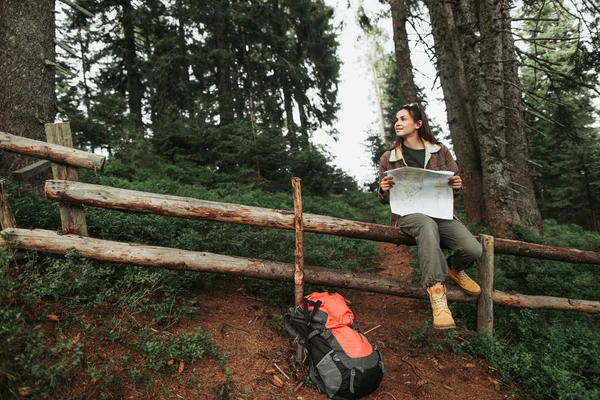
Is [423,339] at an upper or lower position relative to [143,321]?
lower

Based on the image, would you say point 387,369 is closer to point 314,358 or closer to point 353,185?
point 314,358

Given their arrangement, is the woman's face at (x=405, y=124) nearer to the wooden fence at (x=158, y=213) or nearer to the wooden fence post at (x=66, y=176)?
the wooden fence at (x=158, y=213)

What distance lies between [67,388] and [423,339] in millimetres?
3680

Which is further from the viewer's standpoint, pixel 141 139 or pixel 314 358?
pixel 141 139

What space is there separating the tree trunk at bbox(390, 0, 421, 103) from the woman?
588 centimetres

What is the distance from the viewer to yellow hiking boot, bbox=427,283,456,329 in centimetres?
338

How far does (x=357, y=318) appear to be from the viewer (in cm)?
473

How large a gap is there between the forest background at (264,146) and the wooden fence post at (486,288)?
0.28 meters

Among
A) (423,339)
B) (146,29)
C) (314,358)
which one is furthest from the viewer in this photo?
(146,29)

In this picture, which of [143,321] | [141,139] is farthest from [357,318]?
[141,139]

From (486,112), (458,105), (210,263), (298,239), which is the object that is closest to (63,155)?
(210,263)

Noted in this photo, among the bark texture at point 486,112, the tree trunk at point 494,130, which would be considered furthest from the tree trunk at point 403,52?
the tree trunk at point 494,130

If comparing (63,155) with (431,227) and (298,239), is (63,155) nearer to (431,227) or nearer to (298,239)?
(298,239)

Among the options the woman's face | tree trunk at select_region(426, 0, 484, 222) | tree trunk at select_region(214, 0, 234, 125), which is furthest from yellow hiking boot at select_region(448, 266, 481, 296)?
tree trunk at select_region(214, 0, 234, 125)
